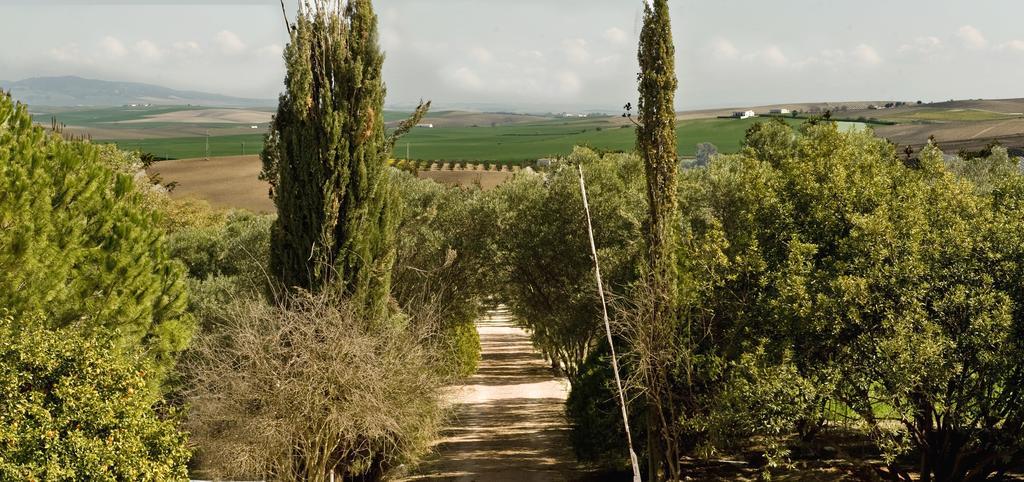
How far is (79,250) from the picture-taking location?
19016 mm

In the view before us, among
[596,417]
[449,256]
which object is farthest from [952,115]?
[596,417]

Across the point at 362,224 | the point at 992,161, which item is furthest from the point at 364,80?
the point at 992,161

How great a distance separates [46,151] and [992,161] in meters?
52.9

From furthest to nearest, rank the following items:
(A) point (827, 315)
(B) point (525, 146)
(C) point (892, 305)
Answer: (B) point (525, 146) → (A) point (827, 315) → (C) point (892, 305)

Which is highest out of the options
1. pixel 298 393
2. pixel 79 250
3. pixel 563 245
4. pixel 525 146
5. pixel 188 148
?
pixel 79 250

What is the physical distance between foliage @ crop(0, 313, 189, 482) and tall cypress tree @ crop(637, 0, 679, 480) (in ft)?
29.7

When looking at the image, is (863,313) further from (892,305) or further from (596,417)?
(596,417)

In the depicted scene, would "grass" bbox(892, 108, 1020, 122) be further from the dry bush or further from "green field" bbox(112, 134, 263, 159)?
the dry bush

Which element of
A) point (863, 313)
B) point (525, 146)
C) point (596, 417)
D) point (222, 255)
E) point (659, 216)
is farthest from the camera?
point (525, 146)

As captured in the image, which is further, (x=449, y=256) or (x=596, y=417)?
(x=449, y=256)

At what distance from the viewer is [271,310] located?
1842 centimetres

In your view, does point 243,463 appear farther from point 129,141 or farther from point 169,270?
point 129,141

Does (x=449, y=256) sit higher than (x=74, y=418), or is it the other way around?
(x=74, y=418)

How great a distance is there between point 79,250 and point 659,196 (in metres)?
12.1
